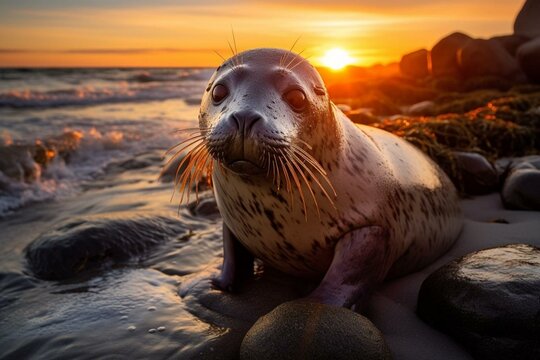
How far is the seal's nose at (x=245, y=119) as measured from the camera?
82.7 inches

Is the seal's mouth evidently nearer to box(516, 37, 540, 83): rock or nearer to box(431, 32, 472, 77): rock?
box(516, 37, 540, 83): rock

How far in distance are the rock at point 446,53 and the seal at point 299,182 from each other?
1943cm

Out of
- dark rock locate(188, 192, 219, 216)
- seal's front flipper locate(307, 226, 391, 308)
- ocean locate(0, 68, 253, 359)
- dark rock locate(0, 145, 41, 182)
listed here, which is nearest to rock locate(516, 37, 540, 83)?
ocean locate(0, 68, 253, 359)

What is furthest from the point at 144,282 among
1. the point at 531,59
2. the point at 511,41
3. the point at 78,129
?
the point at 511,41

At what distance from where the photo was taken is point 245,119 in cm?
211

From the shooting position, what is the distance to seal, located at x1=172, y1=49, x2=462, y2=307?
7.30 feet

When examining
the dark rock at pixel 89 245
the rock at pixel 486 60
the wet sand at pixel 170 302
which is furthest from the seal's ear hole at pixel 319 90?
the rock at pixel 486 60

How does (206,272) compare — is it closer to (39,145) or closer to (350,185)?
(350,185)

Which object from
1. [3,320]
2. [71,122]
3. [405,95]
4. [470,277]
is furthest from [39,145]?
[405,95]

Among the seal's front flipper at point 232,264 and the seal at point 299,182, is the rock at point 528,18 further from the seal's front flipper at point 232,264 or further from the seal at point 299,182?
the seal's front flipper at point 232,264

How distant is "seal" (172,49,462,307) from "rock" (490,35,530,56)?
20496 mm

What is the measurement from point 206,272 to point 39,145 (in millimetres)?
6377

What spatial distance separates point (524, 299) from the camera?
213 centimetres

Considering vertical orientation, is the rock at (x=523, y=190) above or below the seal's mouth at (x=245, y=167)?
below
